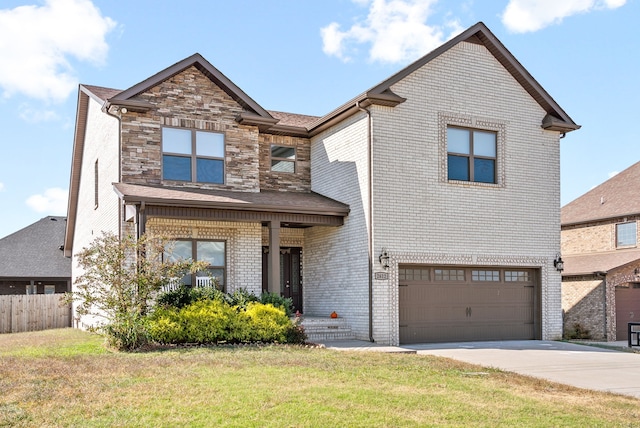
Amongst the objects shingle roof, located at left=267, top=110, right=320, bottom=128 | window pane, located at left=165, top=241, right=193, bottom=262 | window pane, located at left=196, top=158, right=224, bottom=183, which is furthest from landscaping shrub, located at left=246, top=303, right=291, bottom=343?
shingle roof, located at left=267, top=110, right=320, bottom=128

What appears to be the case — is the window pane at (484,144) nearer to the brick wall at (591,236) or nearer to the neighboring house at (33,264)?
the brick wall at (591,236)

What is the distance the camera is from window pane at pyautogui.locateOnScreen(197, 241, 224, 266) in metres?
18.6

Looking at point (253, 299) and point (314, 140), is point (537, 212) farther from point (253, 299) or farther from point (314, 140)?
point (253, 299)

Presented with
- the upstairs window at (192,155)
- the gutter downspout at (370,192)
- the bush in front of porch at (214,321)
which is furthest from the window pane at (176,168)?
the gutter downspout at (370,192)

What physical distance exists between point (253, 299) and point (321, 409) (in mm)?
8724

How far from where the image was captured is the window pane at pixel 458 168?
18.7 m

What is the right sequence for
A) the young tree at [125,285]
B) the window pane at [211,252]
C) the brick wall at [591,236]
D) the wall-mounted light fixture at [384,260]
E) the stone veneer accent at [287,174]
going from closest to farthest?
the young tree at [125,285]
the wall-mounted light fixture at [384,260]
the window pane at [211,252]
the stone veneer accent at [287,174]
the brick wall at [591,236]

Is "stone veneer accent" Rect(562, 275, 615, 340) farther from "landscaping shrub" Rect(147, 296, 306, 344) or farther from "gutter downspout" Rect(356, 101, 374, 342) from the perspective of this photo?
"landscaping shrub" Rect(147, 296, 306, 344)

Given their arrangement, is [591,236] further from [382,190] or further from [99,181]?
[99,181]

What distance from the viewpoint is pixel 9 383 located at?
10180mm

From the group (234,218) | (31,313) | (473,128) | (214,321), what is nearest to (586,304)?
(473,128)

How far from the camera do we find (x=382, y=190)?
57.6ft

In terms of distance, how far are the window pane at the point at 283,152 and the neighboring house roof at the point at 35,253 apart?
50.4 ft

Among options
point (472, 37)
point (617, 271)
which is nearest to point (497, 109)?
point (472, 37)
